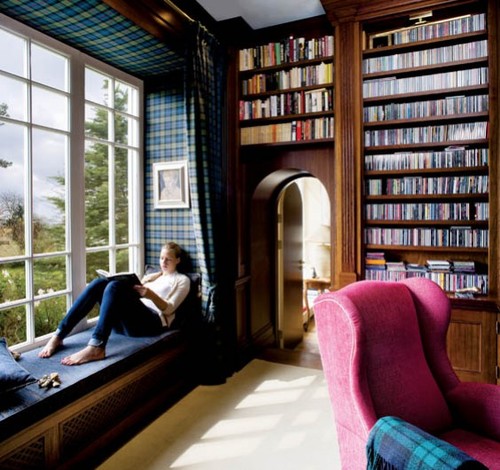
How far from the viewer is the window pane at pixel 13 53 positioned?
92.0 inches

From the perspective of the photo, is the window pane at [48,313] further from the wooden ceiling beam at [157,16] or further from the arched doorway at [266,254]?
the wooden ceiling beam at [157,16]

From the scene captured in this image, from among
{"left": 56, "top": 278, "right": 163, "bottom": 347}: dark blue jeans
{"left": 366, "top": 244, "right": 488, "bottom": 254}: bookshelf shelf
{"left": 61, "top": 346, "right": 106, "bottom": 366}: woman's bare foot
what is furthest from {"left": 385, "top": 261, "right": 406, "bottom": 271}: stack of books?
{"left": 61, "top": 346, "right": 106, "bottom": 366}: woman's bare foot

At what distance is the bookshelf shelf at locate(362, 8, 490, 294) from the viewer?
2.82 m

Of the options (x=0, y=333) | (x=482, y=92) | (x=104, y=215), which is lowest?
(x=0, y=333)

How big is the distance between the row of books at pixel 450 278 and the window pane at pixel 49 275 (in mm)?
2317

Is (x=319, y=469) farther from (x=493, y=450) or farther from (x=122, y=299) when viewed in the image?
(x=122, y=299)

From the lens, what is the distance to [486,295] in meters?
2.85

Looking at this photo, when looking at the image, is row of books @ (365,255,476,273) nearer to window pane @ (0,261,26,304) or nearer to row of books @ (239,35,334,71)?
row of books @ (239,35,334,71)

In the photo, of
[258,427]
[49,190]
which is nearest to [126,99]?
[49,190]

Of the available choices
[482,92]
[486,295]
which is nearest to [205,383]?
[486,295]

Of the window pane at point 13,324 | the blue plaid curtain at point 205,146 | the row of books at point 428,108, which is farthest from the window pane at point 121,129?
the row of books at point 428,108

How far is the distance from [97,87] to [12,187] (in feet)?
3.51

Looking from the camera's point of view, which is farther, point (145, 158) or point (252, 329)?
point (252, 329)

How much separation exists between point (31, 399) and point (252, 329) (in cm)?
219
